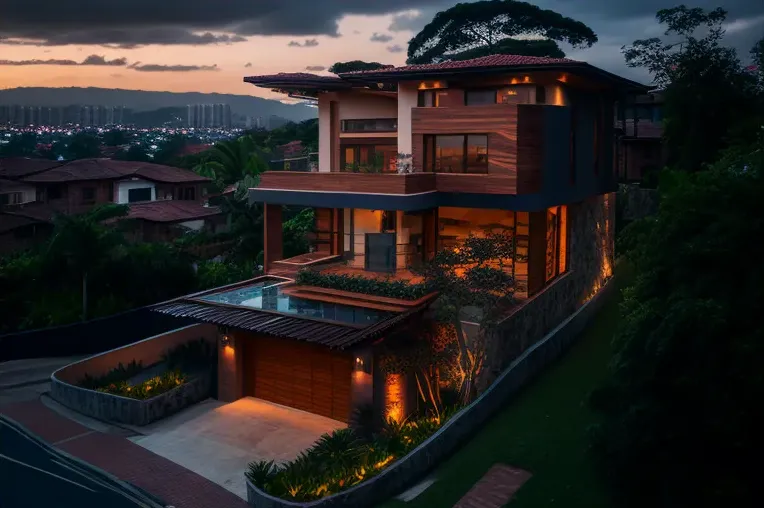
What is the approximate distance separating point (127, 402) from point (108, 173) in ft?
124

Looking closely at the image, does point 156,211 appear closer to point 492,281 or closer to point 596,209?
point 596,209

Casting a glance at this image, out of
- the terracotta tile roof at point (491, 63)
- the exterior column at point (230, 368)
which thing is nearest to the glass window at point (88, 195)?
the terracotta tile roof at point (491, 63)

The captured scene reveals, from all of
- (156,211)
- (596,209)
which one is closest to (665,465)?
(596,209)

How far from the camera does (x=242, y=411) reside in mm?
24891

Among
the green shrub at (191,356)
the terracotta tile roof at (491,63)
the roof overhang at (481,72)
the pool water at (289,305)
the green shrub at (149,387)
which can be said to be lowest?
the green shrub at (149,387)

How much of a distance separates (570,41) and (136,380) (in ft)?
179

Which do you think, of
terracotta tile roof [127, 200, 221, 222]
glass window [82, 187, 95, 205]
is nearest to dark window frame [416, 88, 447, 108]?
terracotta tile roof [127, 200, 221, 222]

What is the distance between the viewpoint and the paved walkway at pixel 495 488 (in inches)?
654

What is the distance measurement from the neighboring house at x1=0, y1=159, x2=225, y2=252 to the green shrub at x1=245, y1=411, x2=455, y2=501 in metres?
33.6

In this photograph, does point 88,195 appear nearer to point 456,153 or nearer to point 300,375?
point 300,375

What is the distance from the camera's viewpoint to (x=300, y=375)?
982 inches

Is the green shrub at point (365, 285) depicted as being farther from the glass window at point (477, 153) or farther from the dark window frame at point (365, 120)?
the dark window frame at point (365, 120)

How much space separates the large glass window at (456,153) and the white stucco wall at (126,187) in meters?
37.8

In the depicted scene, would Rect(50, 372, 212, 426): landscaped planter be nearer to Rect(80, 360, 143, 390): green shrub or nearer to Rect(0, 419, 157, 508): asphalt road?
Rect(80, 360, 143, 390): green shrub
